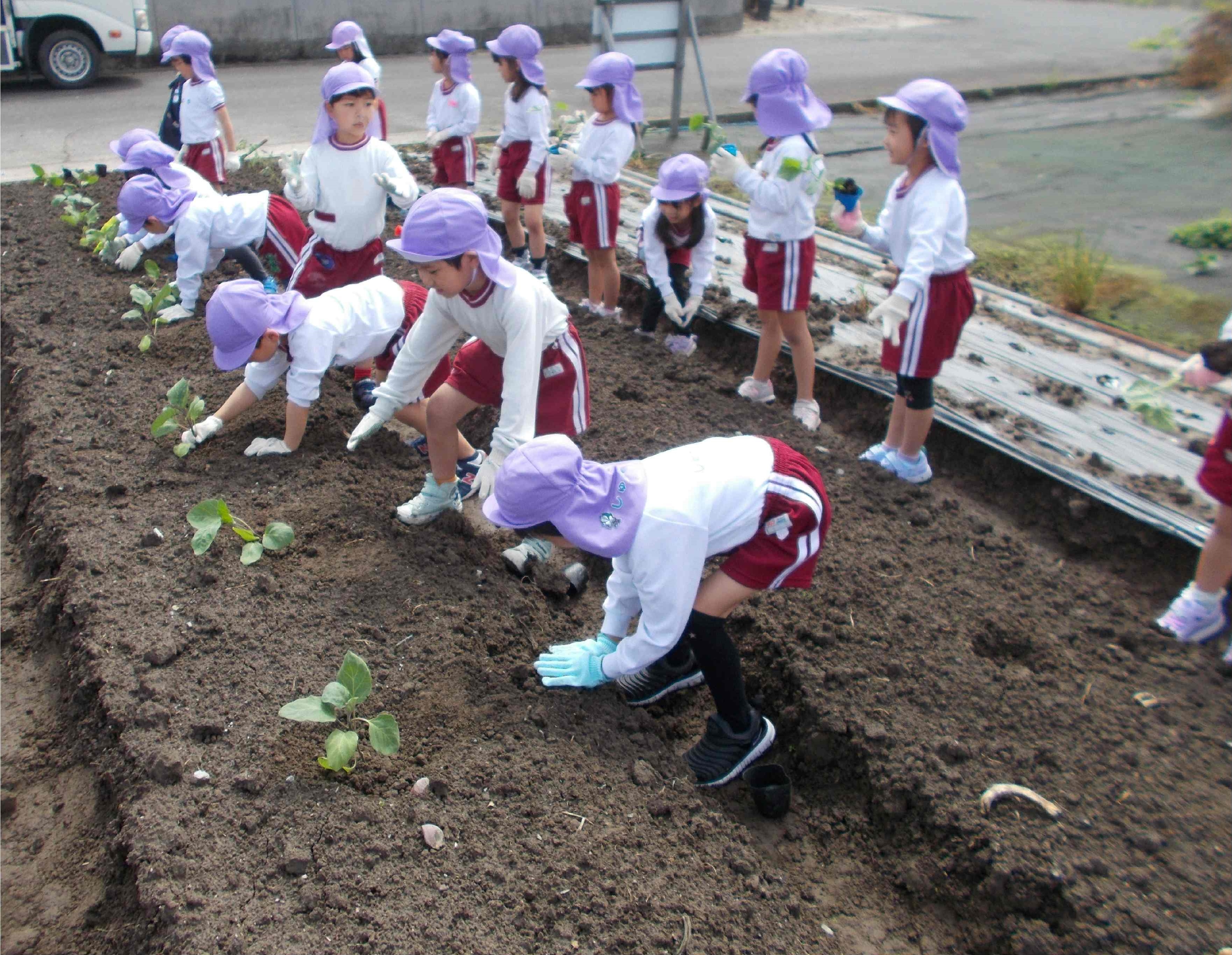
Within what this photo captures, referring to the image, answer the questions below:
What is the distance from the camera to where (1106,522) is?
3.96 m

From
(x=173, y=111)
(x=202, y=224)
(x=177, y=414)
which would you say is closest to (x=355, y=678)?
(x=177, y=414)

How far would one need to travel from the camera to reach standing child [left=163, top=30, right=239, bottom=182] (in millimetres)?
6492

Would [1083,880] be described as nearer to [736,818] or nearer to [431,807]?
[736,818]

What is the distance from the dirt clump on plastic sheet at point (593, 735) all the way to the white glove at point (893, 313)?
785 millimetres

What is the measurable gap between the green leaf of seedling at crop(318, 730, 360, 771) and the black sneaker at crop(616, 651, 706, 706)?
867mm

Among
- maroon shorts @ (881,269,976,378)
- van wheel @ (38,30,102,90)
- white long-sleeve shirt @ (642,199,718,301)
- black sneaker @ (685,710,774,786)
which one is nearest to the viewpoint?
black sneaker @ (685,710,774,786)

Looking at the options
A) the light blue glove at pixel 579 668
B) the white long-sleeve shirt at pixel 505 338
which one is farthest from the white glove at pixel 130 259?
the light blue glove at pixel 579 668

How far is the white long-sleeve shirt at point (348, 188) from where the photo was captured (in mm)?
4633

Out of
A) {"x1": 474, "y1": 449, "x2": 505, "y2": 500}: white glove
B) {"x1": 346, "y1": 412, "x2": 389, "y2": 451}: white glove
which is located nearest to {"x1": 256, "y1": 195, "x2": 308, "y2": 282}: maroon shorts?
{"x1": 346, "y1": 412, "x2": 389, "y2": 451}: white glove

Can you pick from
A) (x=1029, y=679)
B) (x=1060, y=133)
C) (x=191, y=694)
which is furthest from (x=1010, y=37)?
(x=191, y=694)

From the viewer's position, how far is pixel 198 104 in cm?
651

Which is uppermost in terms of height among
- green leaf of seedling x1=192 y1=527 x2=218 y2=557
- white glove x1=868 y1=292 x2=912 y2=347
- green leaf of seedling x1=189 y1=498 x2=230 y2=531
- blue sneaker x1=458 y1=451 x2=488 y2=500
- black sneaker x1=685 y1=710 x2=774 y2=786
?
white glove x1=868 y1=292 x2=912 y2=347

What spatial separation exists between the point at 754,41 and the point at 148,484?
54.9 feet

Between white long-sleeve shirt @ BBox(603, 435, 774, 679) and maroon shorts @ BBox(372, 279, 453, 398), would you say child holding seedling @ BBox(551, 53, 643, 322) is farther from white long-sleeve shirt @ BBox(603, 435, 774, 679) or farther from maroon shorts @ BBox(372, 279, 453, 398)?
white long-sleeve shirt @ BBox(603, 435, 774, 679)
